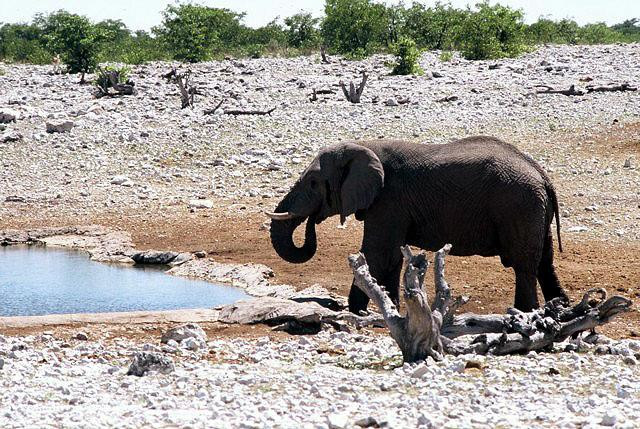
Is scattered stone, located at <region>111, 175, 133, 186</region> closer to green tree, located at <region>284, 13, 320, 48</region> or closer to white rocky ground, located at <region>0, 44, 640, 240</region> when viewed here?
white rocky ground, located at <region>0, 44, 640, 240</region>

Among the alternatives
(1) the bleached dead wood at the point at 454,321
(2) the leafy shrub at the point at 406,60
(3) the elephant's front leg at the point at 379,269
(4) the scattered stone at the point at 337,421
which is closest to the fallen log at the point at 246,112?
(2) the leafy shrub at the point at 406,60

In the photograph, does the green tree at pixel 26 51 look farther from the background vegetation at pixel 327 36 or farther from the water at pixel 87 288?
the water at pixel 87 288

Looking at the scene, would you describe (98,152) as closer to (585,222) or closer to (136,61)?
(585,222)

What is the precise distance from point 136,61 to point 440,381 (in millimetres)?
37257

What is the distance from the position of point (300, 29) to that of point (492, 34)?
1475 centimetres

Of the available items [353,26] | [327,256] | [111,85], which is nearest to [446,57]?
[353,26]

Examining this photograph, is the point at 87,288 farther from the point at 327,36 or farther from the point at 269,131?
the point at 327,36

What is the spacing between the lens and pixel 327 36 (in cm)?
4838

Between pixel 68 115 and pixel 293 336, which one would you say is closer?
pixel 293 336

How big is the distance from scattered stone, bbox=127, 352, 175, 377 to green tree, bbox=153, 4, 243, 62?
36.4m

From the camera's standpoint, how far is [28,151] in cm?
2642

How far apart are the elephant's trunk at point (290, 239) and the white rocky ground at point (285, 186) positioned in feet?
7.36

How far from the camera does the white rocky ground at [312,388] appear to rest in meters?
7.99

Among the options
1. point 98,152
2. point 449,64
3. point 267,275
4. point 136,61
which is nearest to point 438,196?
point 267,275
